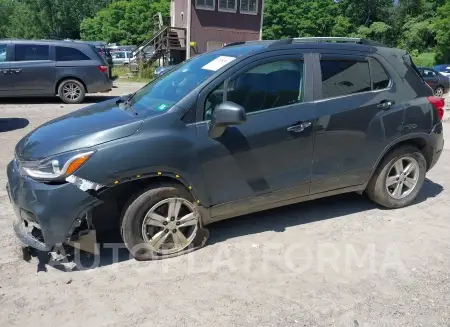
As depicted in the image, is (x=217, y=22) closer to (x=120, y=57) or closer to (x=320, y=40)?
(x=120, y=57)

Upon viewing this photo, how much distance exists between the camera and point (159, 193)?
3451 millimetres

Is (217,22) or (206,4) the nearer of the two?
(206,4)

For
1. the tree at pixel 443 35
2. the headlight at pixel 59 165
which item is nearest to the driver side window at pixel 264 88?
the headlight at pixel 59 165

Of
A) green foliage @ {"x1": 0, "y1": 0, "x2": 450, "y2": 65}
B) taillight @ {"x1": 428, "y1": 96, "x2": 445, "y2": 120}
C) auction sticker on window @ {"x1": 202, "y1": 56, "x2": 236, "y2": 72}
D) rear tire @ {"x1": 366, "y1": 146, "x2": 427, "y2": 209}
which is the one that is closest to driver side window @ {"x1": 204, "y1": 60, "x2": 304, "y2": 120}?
auction sticker on window @ {"x1": 202, "y1": 56, "x2": 236, "y2": 72}

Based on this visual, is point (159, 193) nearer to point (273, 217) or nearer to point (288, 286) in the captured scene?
point (288, 286)

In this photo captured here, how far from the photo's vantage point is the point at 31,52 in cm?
1141

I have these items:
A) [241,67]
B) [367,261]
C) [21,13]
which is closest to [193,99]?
[241,67]

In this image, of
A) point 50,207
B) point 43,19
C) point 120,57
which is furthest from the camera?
point 43,19

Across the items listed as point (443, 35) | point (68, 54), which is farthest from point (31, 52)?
point (443, 35)

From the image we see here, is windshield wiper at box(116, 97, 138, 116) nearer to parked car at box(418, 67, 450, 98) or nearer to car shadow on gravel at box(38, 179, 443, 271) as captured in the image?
car shadow on gravel at box(38, 179, 443, 271)

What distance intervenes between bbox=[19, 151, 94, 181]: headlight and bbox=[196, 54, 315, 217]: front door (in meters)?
0.96

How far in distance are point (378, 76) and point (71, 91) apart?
9.78 meters

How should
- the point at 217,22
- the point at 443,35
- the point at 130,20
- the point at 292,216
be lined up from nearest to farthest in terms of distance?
the point at 292,216
the point at 217,22
the point at 443,35
the point at 130,20

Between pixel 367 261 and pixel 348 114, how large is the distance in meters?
1.40
